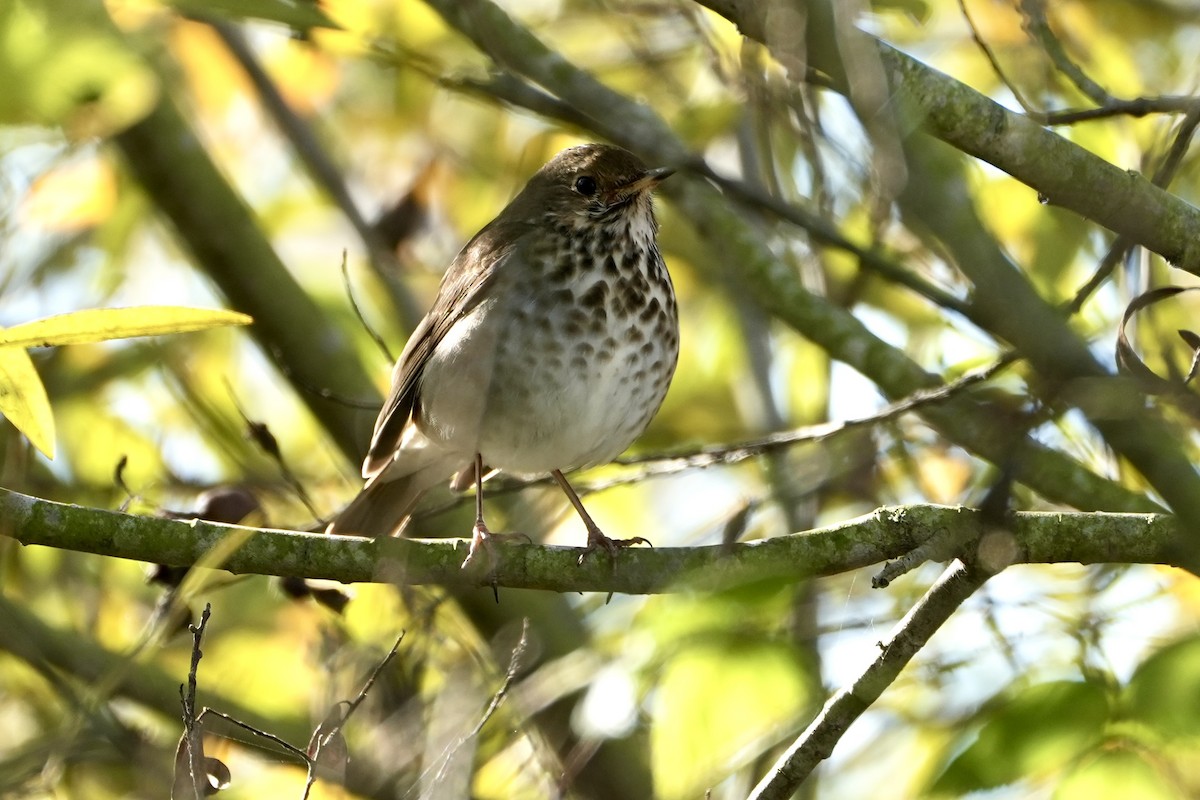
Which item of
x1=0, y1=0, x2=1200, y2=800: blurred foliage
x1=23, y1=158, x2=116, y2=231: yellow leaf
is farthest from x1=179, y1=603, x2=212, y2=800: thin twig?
x1=23, y1=158, x2=116, y2=231: yellow leaf

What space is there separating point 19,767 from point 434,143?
3.92 metres

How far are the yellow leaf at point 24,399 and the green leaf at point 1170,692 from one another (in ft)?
5.76

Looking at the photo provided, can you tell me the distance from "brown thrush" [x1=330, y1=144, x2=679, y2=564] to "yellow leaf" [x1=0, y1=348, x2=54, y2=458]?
1.92 metres

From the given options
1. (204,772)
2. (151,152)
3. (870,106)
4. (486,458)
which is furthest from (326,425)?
(870,106)

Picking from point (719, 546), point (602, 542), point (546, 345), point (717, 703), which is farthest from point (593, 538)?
point (717, 703)

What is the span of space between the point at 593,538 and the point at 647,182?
1230 mm

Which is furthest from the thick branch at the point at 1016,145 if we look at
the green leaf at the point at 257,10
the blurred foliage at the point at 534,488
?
the green leaf at the point at 257,10

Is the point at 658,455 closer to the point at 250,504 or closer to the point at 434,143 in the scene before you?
the point at 250,504

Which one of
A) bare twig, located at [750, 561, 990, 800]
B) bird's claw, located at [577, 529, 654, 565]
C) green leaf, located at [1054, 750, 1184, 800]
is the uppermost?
bird's claw, located at [577, 529, 654, 565]

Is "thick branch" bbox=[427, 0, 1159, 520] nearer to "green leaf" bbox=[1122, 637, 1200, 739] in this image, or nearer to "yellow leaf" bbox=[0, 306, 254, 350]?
"green leaf" bbox=[1122, 637, 1200, 739]

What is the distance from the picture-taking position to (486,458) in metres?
4.66

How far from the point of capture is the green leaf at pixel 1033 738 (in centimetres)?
228

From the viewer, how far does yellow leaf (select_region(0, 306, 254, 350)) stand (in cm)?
208

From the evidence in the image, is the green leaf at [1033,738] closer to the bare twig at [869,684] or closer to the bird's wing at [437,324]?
the bare twig at [869,684]
